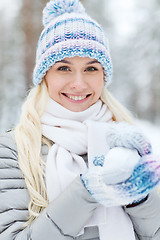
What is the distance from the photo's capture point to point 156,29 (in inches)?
603

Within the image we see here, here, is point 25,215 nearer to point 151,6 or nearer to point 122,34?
point 151,6

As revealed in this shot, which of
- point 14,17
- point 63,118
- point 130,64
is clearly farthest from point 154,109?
point 63,118

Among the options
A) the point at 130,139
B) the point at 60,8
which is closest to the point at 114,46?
the point at 60,8

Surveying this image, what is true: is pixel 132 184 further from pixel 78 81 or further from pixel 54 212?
pixel 78 81

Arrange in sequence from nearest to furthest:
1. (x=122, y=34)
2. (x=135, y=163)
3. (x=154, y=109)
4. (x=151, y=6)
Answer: (x=135, y=163)
(x=151, y=6)
(x=122, y=34)
(x=154, y=109)

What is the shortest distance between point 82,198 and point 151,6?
15.6 meters

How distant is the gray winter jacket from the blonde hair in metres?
0.04

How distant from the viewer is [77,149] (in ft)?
5.75

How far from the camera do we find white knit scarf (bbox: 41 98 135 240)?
1.57 m

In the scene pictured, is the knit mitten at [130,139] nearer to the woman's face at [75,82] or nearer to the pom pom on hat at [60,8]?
the woman's face at [75,82]

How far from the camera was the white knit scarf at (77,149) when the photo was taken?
61.6 inches

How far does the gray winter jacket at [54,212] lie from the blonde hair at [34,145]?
4cm

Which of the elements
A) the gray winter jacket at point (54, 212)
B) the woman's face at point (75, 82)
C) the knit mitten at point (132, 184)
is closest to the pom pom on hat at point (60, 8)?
the woman's face at point (75, 82)

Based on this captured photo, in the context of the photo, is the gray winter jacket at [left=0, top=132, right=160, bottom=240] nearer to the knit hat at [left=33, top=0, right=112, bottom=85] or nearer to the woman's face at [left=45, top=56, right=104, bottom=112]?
the woman's face at [left=45, top=56, right=104, bottom=112]
